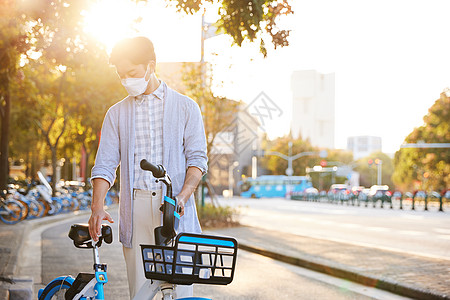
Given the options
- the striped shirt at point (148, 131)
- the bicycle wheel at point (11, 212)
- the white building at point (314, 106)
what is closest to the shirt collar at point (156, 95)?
the striped shirt at point (148, 131)

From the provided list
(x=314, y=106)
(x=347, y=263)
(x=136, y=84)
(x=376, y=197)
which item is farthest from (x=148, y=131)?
(x=314, y=106)

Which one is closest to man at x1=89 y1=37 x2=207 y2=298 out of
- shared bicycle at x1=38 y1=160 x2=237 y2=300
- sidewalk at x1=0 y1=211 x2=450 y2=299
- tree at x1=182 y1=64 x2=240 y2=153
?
shared bicycle at x1=38 y1=160 x2=237 y2=300

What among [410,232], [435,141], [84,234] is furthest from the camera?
[435,141]

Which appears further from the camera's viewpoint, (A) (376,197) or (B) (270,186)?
(B) (270,186)

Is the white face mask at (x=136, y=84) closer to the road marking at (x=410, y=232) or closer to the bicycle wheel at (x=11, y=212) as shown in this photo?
the bicycle wheel at (x=11, y=212)

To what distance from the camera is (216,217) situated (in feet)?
53.5

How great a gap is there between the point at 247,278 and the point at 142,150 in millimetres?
5364

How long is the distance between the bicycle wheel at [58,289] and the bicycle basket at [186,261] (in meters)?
1.27

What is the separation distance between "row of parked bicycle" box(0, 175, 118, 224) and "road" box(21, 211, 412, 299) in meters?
5.30

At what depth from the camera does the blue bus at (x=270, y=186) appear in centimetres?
6638

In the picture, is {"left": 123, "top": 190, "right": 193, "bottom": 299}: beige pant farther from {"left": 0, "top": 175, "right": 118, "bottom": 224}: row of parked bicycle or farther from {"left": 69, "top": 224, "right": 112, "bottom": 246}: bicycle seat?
{"left": 0, "top": 175, "right": 118, "bottom": 224}: row of parked bicycle

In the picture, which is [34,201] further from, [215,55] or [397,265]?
[397,265]

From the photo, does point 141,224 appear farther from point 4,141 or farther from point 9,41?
point 4,141

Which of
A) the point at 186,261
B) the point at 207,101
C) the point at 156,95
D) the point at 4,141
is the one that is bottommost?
the point at 186,261
